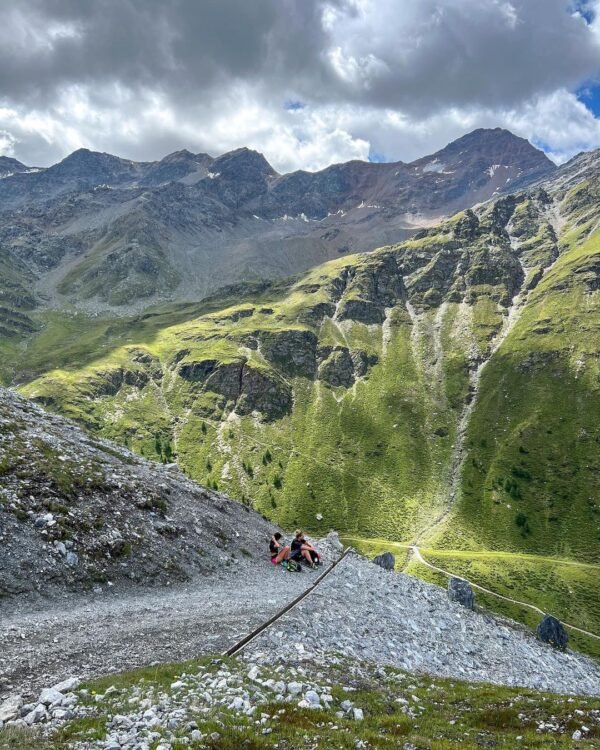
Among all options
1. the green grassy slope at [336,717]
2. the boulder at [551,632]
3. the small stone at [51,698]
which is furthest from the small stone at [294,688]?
the boulder at [551,632]

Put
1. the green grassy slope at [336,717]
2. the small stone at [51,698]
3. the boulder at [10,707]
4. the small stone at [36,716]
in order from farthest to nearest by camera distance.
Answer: the small stone at [51,698], the boulder at [10,707], the small stone at [36,716], the green grassy slope at [336,717]

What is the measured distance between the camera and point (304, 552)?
1852 inches

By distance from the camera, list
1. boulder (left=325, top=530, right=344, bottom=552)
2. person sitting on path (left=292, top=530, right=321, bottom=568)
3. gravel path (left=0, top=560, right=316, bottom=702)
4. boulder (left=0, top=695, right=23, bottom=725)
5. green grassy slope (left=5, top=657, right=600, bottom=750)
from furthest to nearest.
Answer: boulder (left=325, top=530, right=344, bottom=552) < person sitting on path (left=292, top=530, right=321, bottom=568) < gravel path (left=0, top=560, right=316, bottom=702) < boulder (left=0, top=695, right=23, bottom=725) < green grassy slope (left=5, top=657, right=600, bottom=750)

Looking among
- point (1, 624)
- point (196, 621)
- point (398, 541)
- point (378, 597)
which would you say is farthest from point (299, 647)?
point (398, 541)

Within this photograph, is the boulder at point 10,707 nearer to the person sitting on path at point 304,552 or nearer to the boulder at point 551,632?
the person sitting on path at point 304,552

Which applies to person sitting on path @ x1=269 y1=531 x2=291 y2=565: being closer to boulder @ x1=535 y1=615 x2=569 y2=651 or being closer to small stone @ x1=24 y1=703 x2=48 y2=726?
boulder @ x1=535 y1=615 x2=569 y2=651

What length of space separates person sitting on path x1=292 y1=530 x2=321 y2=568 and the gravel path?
13.0 metres

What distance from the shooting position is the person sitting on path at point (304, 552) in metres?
46.6

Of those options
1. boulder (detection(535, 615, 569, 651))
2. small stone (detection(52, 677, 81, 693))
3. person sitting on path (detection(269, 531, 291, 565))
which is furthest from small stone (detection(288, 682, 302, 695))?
boulder (detection(535, 615, 569, 651))

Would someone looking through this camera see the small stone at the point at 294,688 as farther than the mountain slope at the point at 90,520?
No

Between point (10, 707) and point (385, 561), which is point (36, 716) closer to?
point (10, 707)

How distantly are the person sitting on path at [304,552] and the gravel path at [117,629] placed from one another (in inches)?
513

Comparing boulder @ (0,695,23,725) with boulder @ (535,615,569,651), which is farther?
boulder @ (535,615,569,651)

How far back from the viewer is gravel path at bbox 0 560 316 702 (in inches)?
667
